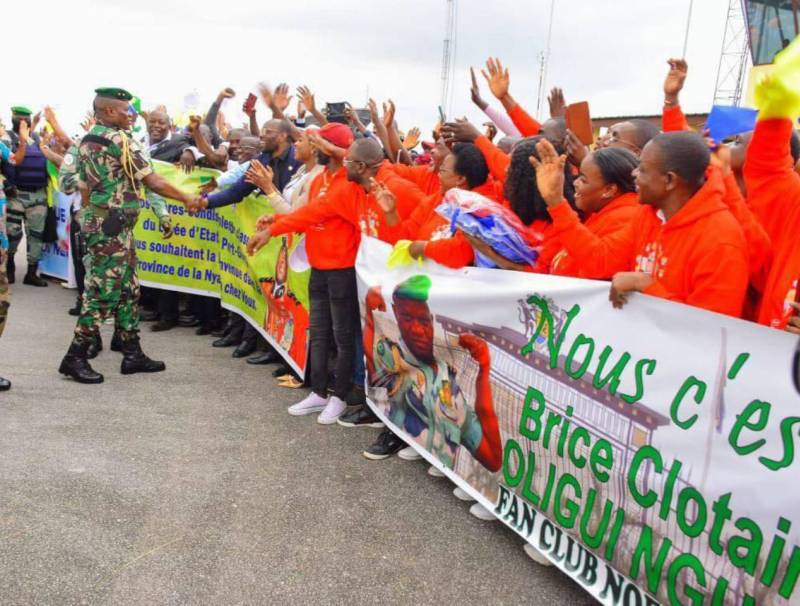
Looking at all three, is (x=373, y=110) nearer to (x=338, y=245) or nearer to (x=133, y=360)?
(x=338, y=245)

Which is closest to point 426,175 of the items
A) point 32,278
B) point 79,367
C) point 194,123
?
point 79,367

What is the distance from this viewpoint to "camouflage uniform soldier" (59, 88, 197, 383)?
204 inches

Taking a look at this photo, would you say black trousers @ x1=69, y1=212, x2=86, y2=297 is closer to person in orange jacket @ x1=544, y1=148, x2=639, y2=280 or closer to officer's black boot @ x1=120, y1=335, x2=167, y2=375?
officer's black boot @ x1=120, y1=335, x2=167, y2=375

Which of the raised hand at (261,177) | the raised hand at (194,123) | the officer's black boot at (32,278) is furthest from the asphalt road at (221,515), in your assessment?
the officer's black boot at (32,278)

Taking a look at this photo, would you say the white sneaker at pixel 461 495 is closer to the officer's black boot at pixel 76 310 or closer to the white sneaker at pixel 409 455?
the white sneaker at pixel 409 455

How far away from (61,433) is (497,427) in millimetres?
2661

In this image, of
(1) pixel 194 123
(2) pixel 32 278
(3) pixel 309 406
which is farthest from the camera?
(2) pixel 32 278

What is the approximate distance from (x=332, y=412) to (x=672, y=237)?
280 centimetres

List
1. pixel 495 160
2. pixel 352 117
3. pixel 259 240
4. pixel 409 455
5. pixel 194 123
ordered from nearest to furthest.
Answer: pixel 495 160 → pixel 409 455 → pixel 259 240 → pixel 352 117 → pixel 194 123

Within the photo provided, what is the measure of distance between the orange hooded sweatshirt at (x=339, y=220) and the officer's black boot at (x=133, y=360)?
1668 millimetres

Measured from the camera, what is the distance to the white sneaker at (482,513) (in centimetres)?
343

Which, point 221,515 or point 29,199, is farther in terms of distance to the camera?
point 29,199

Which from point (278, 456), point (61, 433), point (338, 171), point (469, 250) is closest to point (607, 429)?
point (469, 250)

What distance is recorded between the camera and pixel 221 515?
10.9 feet
